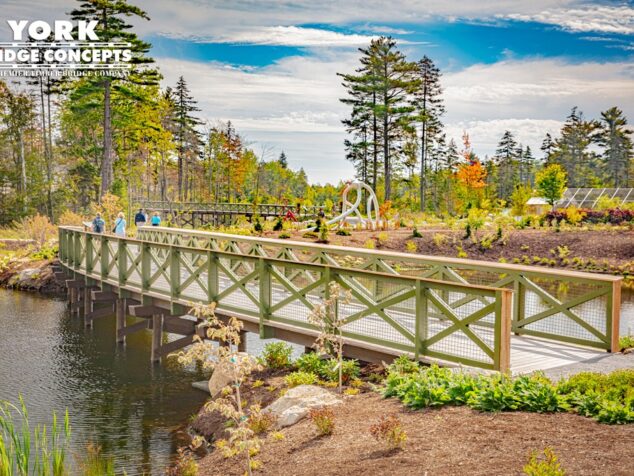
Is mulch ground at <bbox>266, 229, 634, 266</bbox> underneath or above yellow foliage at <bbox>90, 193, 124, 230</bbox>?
underneath

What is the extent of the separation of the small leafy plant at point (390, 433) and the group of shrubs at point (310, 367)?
7.71 ft

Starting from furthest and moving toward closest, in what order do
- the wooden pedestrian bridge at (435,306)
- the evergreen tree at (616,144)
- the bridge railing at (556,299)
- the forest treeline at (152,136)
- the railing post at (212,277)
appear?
1. the evergreen tree at (616,144)
2. the forest treeline at (152,136)
3. the railing post at (212,277)
4. the bridge railing at (556,299)
5. the wooden pedestrian bridge at (435,306)

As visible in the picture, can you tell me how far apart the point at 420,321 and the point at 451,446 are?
2.65 m

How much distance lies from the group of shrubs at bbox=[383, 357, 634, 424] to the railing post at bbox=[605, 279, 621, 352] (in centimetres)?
182

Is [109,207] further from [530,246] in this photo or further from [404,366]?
[404,366]

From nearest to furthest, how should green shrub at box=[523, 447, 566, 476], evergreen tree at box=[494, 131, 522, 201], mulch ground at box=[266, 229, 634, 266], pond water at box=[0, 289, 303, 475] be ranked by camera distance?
green shrub at box=[523, 447, 566, 476]
pond water at box=[0, 289, 303, 475]
mulch ground at box=[266, 229, 634, 266]
evergreen tree at box=[494, 131, 522, 201]

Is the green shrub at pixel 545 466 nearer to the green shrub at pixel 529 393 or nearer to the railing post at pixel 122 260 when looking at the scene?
the green shrub at pixel 529 393

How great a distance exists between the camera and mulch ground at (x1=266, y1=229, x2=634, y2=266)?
95.1 ft

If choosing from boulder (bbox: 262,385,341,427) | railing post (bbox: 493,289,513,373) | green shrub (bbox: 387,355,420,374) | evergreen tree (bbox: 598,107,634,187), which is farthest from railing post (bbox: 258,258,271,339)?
evergreen tree (bbox: 598,107,634,187)

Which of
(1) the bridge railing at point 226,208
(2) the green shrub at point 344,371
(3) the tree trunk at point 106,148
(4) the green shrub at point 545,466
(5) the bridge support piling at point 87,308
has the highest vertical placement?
(3) the tree trunk at point 106,148

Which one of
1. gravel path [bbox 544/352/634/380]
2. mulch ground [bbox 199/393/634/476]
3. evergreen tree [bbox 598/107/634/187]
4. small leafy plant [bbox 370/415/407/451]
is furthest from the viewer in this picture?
evergreen tree [bbox 598/107/634/187]

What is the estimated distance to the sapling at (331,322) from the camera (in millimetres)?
8234

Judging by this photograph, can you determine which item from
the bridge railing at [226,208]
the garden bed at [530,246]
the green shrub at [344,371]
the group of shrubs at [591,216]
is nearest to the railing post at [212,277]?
the green shrub at [344,371]

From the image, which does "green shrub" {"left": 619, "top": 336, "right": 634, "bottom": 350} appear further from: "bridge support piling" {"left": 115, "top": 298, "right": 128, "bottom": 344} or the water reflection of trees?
"bridge support piling" {"left": 115, "top": 298, "right": 128, "bottom": 344}
